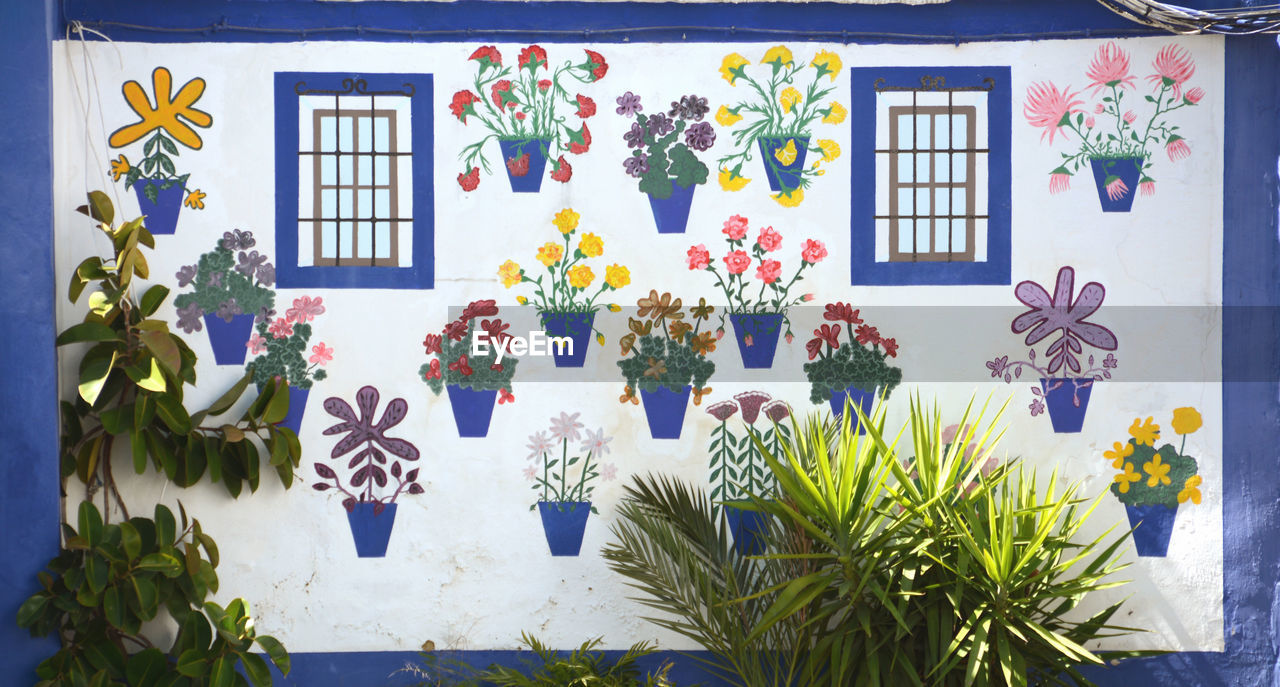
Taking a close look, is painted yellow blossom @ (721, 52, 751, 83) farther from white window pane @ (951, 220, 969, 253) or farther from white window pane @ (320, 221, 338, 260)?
white window pane @ (320, 221, 338, 260)

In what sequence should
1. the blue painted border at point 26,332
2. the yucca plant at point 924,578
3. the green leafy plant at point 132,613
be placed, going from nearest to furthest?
the yucca plant at point 924,578 < the green leafy plant at point 132,613 < the blue painted border at point 26,332

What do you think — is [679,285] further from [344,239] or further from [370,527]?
[370,527]

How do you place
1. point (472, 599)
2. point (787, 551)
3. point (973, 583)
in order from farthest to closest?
point (472, 599)
point (787, 551)
point (973, 583)

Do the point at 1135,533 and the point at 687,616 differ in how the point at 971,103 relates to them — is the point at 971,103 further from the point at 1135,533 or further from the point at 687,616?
the point at 687,616

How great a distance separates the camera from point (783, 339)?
12.3ft

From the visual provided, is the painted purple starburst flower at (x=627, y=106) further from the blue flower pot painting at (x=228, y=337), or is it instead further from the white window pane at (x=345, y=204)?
the blue flower pot painting at (x=228, y=337)

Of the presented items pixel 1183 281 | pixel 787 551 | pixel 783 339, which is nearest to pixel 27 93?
pixel 783 339

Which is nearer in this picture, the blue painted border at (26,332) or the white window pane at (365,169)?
the blue painted border at (26,332)

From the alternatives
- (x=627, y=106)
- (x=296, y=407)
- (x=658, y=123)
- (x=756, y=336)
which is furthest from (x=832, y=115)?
(x=296, y=407)

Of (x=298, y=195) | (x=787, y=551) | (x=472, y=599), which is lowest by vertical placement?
(x=472, y=599)

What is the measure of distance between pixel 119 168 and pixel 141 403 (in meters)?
0.95

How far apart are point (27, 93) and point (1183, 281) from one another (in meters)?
4.33

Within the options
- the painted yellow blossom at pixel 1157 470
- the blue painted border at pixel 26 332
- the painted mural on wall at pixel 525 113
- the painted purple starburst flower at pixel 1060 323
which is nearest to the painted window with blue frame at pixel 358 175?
the painted mural on wall at pixel 525 113

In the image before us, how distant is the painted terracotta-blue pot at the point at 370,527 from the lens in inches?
146
